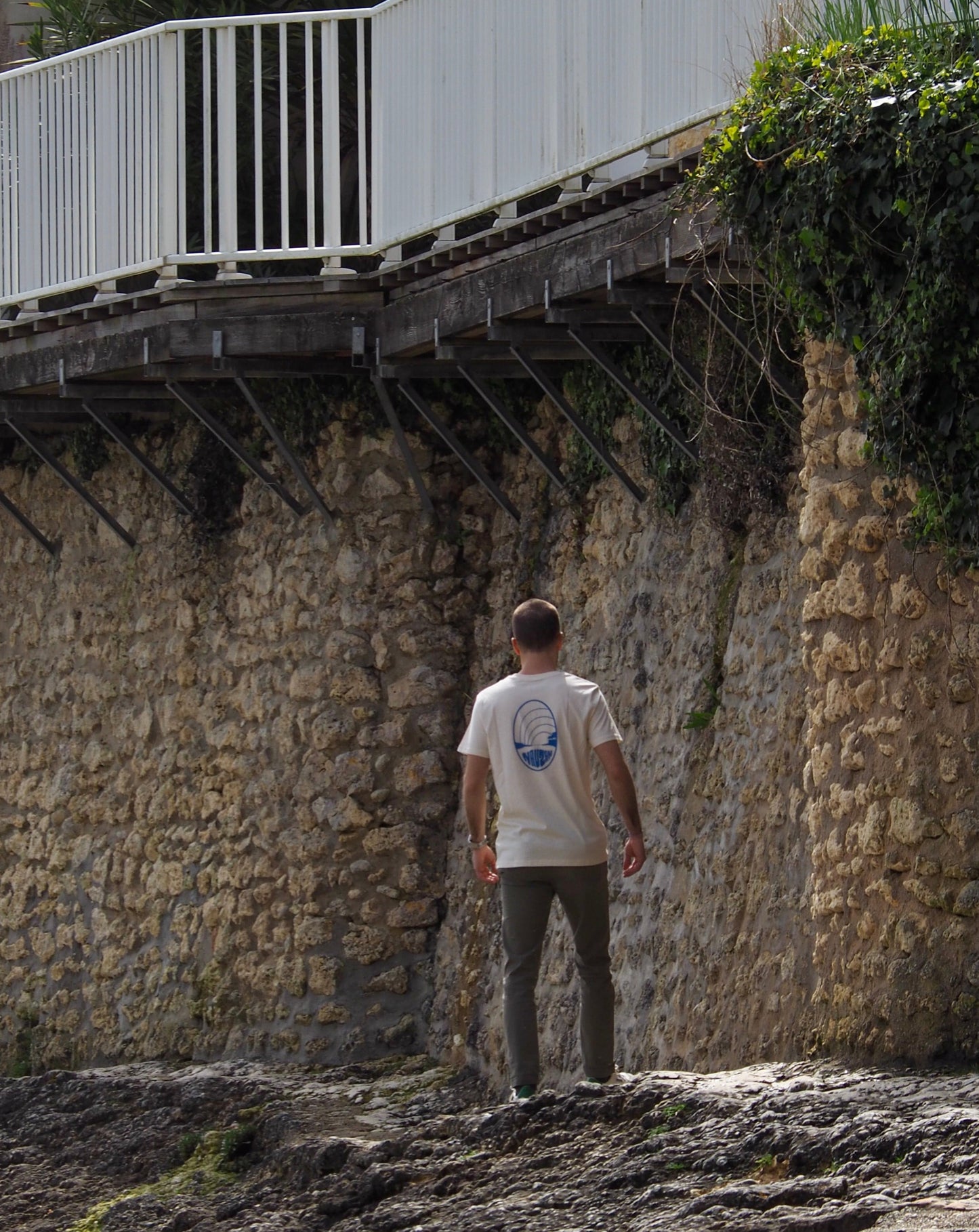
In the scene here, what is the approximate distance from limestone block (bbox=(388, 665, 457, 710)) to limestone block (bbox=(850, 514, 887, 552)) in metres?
4.38

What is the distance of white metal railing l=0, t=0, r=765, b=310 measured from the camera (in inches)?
349

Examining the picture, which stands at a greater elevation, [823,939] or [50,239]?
[50,239]

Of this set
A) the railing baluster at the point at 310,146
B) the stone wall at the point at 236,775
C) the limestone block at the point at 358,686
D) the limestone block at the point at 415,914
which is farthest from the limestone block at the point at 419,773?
the railing baluster at the point at 310,146

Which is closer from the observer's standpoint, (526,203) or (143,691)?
(526,203)

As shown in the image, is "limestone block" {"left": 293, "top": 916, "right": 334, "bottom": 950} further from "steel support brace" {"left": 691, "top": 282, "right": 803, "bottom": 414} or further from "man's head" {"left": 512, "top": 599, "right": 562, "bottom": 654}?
"man's head" {"left": 512, "top": 599, "right": 562, "bottom": 654}

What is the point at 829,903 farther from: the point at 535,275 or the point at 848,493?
the point at 535,275

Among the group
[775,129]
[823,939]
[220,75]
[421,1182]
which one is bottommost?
[421,1182]

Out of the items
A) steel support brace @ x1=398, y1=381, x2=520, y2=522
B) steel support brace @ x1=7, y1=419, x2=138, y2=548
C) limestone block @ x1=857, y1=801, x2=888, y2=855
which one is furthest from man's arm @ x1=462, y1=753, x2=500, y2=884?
steel support brace @ x1=7, y1=419, x2=138, y2=548

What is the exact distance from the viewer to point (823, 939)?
23.7 feet

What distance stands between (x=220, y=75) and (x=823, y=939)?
5.99 metres

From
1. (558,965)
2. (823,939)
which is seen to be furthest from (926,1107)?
(558,965)

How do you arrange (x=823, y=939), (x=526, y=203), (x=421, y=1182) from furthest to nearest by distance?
(x=526, y=203) → (x=823, y=939) → (x=421, y=1182)

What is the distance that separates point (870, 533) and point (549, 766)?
52.4 inches

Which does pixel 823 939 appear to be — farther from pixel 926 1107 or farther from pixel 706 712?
pixel 706 712
